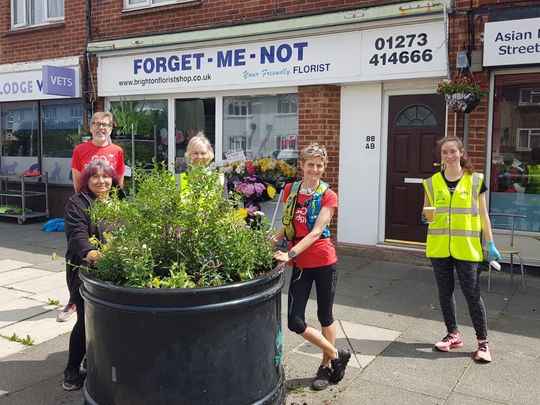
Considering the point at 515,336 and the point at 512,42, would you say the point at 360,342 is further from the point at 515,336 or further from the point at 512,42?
the point at 512,42

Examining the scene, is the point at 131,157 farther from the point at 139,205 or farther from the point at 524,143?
the point at 139,205

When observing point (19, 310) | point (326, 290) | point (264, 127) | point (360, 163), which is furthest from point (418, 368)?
point (264, 127)

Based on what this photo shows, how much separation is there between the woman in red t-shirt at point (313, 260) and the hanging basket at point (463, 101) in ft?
10.8

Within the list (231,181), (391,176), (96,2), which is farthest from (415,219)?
(96,2)

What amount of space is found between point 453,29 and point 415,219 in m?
2.46

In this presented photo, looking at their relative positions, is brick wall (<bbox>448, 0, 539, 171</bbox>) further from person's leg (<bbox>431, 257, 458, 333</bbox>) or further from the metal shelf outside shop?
the metal shelf outside shop

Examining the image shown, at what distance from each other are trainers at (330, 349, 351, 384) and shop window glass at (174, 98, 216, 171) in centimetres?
577

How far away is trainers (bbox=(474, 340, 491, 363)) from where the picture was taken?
164 inches

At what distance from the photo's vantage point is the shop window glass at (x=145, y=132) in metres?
9.79

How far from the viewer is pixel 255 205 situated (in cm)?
823

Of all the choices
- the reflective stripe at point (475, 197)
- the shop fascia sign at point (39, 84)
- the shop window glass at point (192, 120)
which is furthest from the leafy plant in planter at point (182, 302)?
the shop fascia sign at point (39, 84)

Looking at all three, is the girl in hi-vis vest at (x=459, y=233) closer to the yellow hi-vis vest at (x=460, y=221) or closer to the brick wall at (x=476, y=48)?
the yellow hi-vis vest at (x=460, y=221)

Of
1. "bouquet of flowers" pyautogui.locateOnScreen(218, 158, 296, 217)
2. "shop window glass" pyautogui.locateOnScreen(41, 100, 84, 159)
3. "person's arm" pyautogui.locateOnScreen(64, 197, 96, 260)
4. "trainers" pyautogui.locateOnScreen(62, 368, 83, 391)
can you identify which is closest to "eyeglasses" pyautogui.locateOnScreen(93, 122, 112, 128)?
"person's arm" pyautogui.locateOnScreen(64, 197, 96, 260)

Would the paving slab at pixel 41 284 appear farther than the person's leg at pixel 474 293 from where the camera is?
Yes
